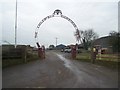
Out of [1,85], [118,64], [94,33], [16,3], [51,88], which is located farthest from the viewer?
[94,33]

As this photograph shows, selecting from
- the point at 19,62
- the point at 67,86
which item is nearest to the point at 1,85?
the point at 67,86

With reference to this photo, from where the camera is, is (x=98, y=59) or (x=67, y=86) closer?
(x=67, y=86)

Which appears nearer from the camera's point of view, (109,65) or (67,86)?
(67,86)

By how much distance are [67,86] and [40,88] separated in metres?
1.19

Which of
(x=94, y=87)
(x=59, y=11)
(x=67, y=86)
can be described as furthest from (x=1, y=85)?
(x=59, y=11)

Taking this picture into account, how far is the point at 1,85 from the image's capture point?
36.1 ft

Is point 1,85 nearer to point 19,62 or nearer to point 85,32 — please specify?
point 19,62

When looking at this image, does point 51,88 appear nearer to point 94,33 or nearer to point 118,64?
point 118,64

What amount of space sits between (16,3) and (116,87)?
30109 mm

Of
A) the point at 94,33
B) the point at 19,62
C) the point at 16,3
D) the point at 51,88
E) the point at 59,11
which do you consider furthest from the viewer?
the point at 94,33

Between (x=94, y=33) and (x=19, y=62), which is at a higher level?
(x=94, y=33)

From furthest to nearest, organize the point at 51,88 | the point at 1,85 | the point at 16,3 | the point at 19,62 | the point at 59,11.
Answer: the point at 59,11 < the point at 16,3 < the point at 19,62 < the point at 1,85 < the point at 51,88

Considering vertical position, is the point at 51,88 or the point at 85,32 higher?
the point at 85,32

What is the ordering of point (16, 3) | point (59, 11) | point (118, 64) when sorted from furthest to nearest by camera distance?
point (59, 11), point (16, 3), point (118, 64)
